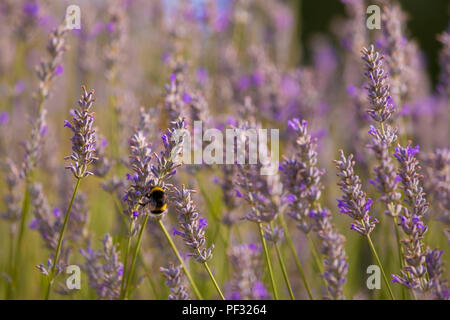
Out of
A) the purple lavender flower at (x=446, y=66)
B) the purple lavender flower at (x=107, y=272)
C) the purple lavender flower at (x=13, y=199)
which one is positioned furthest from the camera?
the purple lavender flower at (x=446, y=66)

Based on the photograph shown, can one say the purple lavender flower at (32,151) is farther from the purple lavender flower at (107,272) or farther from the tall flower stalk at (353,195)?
the tall flower stalk at (353,195)

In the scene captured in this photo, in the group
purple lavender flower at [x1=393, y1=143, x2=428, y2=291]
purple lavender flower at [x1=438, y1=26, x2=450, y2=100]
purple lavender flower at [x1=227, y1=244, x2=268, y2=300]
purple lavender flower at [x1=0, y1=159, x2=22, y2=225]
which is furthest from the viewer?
purple lavender flower at [x1=438, y1=26, x2=450, y2=100]

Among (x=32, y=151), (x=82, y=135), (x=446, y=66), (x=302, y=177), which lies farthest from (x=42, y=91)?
(x=446, y=66)

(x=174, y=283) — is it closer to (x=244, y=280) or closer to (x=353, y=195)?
(x=244, y=280)

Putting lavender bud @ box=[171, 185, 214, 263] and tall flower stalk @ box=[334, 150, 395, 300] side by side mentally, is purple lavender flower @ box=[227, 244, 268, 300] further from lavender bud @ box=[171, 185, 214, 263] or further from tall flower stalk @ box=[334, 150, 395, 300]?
tall flower stalk @ box=[334, 150, 395, 300]

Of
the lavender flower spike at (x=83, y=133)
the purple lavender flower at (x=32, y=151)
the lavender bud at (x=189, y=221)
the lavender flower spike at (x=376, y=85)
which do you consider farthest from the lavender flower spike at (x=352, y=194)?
the purple lavender flower at (x=32, y=151)

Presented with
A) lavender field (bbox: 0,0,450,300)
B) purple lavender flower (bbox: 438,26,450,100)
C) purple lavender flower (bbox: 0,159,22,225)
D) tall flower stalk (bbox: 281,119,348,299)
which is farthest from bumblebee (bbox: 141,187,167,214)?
purple lavender flower (bbox: 438,26,450,100)
